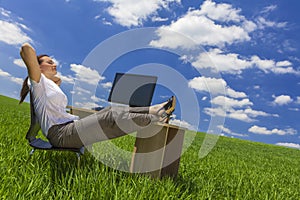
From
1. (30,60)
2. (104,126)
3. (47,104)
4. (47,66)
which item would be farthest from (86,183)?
(47,66)

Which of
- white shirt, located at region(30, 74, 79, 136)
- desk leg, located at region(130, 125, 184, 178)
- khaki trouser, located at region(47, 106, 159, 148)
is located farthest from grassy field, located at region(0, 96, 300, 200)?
white shirt, located at region(30, 74, 79, 136)

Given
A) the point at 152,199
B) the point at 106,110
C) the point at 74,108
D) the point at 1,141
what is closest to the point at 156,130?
the point at 106,110

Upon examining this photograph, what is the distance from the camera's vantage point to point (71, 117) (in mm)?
3820

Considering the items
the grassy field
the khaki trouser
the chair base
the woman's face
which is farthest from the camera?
the woman's face

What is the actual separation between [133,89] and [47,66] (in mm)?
1667

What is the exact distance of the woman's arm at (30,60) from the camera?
3.32 metres

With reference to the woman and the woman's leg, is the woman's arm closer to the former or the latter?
the woman

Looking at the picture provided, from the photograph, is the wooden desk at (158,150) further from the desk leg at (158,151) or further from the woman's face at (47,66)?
the woman's face at (47,66)

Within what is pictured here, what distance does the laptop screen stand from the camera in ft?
15.6

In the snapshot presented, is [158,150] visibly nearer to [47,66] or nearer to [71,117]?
[71,117]

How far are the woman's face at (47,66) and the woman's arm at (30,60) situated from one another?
0.51 metres

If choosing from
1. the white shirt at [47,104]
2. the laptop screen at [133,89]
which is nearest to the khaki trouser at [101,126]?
the white shirt at [47,104]

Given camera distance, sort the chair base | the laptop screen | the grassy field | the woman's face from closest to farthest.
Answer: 1. the grassy field
2. the chair base
3. the woman's face
4. the laptop screen

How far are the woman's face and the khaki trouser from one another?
0.80 meters
